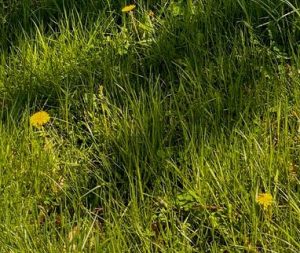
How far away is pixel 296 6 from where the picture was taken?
2.54 meters

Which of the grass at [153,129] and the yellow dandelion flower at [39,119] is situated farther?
the yellow dandelion flower at [39,119]

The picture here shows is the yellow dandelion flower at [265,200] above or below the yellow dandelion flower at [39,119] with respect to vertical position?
below

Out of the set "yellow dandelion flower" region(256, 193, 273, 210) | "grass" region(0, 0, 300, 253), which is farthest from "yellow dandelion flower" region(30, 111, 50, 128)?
"yellow dandelion flower" region(256, 193, 273, 210)

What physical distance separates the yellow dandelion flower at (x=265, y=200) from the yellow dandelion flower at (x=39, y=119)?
0.86m

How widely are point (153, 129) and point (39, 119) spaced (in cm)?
43

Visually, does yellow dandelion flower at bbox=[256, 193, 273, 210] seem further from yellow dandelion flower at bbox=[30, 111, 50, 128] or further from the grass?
yellow dandelion flower at bbox=[30, 111, 50, 128]

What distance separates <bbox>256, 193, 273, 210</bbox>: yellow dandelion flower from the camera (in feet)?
6.00

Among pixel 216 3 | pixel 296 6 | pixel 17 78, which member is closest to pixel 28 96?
pixel 17 78

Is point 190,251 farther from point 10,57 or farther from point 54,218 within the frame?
point 10,57

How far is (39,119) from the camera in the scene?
2.31 m

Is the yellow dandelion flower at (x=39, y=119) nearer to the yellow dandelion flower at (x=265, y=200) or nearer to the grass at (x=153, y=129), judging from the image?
the grass at (x=153, y=129)

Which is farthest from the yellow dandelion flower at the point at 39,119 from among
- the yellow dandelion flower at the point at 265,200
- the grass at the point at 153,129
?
the yellow dandelion flower at the point at 265,200

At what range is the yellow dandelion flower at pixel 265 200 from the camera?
183 cm

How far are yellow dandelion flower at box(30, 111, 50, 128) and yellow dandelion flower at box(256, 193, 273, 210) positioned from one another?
0.86 metres
